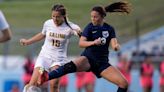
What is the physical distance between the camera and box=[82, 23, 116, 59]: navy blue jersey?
13531 millimetres

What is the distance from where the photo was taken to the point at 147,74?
906 inches

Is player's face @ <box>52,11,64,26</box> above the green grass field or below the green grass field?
above

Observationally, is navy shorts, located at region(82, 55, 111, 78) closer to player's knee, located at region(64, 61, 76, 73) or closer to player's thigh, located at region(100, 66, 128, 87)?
player's thigh, located at region(100, 66, 128, 87)

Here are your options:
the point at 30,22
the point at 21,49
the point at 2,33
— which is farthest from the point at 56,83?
the point at 30,22

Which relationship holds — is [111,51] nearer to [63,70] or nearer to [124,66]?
[124,66]

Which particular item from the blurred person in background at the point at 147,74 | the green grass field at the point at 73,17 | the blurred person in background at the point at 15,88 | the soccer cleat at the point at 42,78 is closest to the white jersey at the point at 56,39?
the soccer cleat at the point at 42,78

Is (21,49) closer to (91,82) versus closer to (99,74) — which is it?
(91,82)

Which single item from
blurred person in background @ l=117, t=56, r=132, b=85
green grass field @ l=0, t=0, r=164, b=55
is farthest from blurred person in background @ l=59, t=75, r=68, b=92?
green grass field @ l=0, t=0, r=164, b=55

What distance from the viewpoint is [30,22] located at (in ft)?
111

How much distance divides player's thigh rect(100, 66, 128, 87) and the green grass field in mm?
11548

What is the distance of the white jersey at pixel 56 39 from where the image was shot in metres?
14.2

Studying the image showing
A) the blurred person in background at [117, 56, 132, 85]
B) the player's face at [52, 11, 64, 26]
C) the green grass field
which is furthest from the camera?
the green grass field

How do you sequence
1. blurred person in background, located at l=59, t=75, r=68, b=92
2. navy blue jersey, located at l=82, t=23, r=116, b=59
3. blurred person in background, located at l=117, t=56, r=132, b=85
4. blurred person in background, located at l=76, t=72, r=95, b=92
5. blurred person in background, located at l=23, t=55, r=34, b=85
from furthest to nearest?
blurred person in background, located at l=59, t=75, r=68, b=92
blurred person in background, located at l=76, t=72, r=95, b=92
blurred person in background, located at l=23, t=55, r=34, b=85
blurred person in background, located at l=117, t=56, r=132, b=85
navy blue jersey, located at l=82, t=23, r=116, b=59

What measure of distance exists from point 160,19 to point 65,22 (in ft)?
57.2
